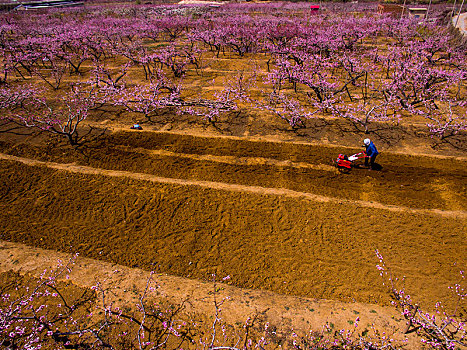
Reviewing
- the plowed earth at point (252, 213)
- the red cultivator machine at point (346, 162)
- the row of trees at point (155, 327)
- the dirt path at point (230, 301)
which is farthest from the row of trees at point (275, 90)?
the row of trees at point (155, 327)

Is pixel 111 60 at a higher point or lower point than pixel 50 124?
higher

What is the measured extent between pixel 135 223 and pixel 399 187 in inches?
368

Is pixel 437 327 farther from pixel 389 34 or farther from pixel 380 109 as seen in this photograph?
pixel 389 34

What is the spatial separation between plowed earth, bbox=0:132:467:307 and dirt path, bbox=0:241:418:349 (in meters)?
0.27

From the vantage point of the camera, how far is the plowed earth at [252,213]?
6.54 m

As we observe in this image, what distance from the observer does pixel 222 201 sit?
8477 mm

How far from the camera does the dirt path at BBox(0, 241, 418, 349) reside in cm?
534

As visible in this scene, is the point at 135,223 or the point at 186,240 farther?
the point at 135,223

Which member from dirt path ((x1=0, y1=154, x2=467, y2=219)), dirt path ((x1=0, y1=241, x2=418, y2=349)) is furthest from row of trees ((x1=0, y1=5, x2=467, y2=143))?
dirt path ((x1=0, y1=241, x2=418, y2=349))

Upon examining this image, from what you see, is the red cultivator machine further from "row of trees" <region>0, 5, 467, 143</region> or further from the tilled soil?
"row of trees" <region>0, 5, 467, 143</region>

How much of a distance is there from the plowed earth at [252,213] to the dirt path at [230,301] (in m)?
0.27

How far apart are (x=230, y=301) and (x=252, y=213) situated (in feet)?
9.66

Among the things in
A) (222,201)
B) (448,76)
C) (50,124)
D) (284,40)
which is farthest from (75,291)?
(284,40)

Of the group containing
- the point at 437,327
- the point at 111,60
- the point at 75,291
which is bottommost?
the point at 75,291
